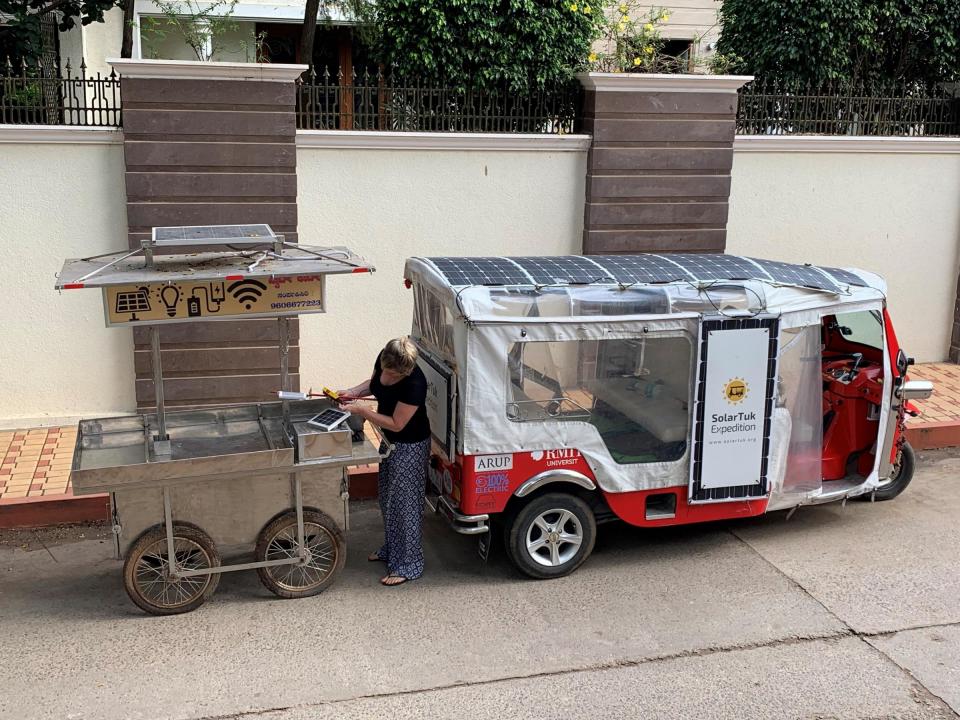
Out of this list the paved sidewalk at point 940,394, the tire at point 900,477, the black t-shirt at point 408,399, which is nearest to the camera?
the black t-shirt at point 408,399

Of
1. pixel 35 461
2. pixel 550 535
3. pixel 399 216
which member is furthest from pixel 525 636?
pixel 399 216

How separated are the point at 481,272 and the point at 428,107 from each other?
144 inches

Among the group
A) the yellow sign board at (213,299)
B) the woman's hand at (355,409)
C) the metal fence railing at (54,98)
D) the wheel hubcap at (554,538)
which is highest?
the metal fence railing at (54,98)

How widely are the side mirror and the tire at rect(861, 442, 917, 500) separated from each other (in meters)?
0.48

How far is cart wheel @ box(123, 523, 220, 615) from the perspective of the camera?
5.96 meters

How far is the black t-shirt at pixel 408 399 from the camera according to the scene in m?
6.30

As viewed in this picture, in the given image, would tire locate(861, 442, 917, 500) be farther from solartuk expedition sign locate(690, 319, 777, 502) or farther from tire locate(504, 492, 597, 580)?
tire locate(504, 492, 597, 580)

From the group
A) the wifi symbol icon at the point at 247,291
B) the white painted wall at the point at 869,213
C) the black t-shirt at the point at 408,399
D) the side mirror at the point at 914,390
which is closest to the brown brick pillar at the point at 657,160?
the white painted wall at the point at 869,213

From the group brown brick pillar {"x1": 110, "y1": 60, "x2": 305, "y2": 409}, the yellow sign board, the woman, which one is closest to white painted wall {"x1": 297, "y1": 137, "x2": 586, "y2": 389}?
brown brick pillar {"x1": 110, "y1": 60, "x2": 305, "y2": 409}

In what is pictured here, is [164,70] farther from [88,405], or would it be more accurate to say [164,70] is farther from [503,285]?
[503,285]

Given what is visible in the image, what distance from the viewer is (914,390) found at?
752 cm

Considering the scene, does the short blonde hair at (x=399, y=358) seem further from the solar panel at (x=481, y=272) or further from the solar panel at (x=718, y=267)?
the solar panel at (x=718, y=267)

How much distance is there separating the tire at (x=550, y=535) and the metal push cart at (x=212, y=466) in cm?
105

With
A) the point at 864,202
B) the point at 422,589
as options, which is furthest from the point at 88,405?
the point at 864,202
